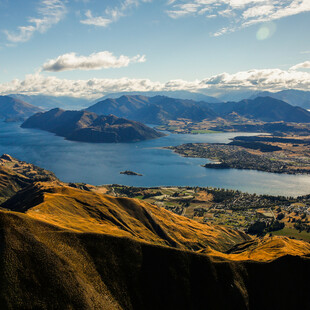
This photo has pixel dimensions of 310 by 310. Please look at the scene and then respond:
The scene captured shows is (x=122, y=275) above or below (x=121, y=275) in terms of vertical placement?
below

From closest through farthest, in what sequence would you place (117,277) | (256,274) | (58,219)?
(117,277), (256,274), (58,219)

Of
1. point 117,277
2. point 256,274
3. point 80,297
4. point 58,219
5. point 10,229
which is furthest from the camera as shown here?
point 58,219

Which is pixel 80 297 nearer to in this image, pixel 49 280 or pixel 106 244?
pixel 49 280

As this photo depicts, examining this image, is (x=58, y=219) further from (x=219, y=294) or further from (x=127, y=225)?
(x=219, y=294)

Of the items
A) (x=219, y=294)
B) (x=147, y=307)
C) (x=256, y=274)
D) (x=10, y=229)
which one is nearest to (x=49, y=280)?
(x=10, y=229)

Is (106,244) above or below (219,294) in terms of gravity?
above

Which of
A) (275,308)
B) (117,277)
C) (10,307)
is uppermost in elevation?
(10,307)

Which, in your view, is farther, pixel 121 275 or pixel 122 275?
pixel 122 275

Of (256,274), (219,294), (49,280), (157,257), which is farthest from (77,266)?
(256,274)

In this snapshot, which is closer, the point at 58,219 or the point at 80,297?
the point at 80,297
